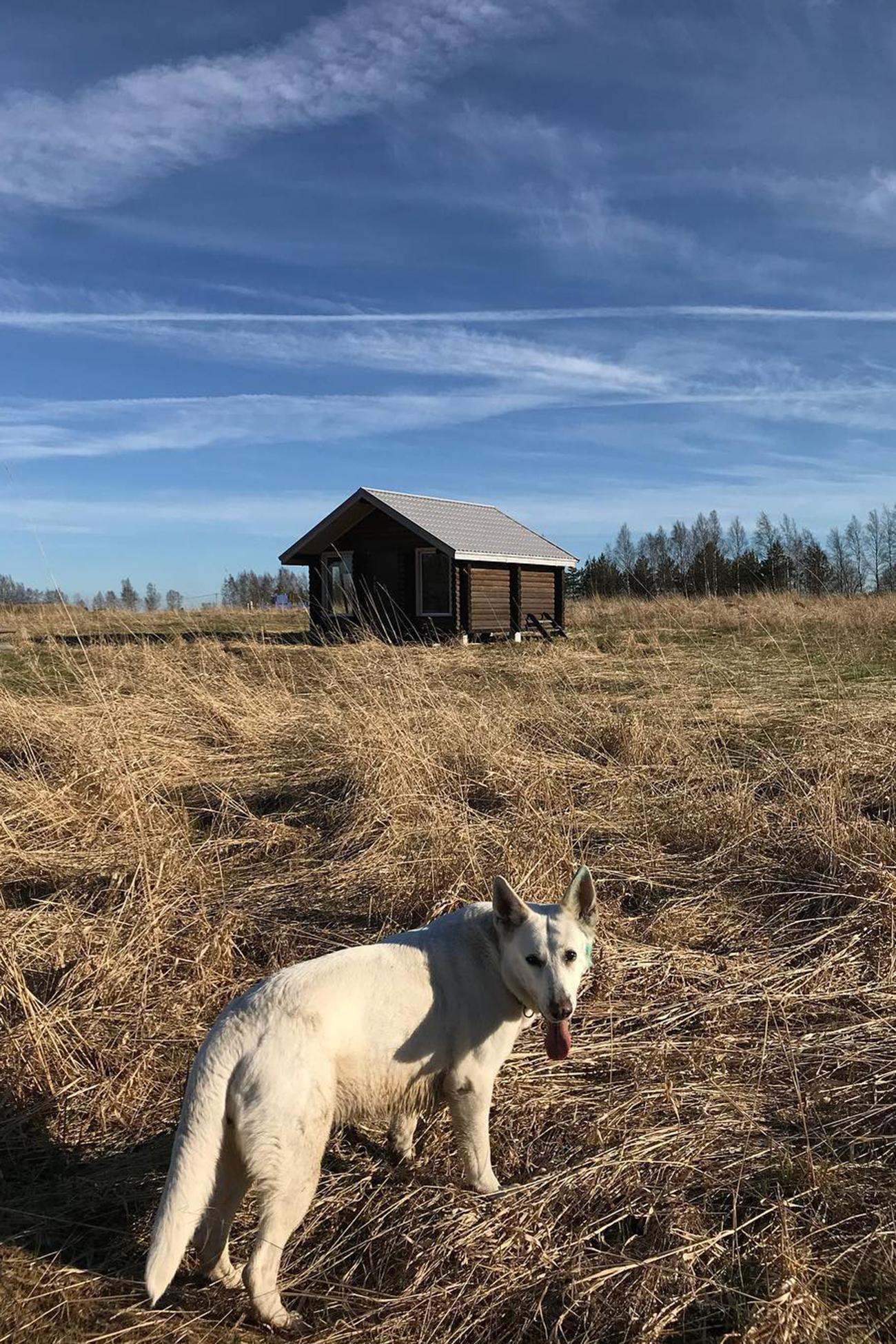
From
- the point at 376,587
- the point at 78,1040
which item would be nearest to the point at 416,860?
the point at 78,1040

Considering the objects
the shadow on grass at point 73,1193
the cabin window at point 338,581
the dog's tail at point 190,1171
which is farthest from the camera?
the cabin window at point 338,581

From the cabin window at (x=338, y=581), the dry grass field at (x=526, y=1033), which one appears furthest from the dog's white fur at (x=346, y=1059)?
the cabin window at (x=338, y=581)

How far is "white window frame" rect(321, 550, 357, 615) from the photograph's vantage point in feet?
82.2

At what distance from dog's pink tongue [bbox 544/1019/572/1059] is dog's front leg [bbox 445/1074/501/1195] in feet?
0.94

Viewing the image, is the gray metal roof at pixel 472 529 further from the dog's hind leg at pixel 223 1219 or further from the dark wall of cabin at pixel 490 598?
the dog's hind leg at pixel 223 1219

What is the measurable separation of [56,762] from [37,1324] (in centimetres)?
477

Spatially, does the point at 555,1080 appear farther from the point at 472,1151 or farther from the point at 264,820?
the point at 264,820

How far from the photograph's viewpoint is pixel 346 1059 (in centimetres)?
265

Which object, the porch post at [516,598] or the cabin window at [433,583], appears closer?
the cabin window at [433,583]

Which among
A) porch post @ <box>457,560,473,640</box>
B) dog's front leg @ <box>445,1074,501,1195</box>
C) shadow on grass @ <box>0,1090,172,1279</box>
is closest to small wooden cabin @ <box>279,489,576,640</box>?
porch post @ <box>457,560,473,640</box>

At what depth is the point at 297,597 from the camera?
15.4 meters

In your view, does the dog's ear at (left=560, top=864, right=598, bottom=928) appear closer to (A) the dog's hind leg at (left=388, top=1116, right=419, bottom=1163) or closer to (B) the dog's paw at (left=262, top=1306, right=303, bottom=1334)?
(A) the dog's hind leg at (left=388, top=1116, right=419, bottom=1163)

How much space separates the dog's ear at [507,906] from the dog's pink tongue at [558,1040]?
1.12 ft

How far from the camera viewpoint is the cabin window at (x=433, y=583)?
24391 millimetres
